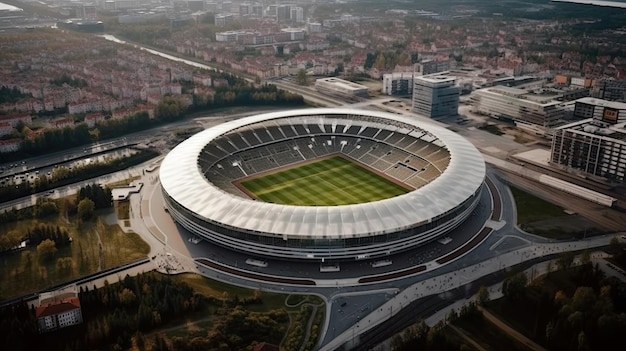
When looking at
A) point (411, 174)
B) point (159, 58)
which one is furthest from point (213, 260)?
point (159, 58)

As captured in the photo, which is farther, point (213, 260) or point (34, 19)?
point (34, 19)

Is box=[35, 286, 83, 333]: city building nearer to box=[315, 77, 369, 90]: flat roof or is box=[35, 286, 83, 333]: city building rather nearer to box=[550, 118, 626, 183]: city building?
box=[550, 118, 626, 183]: city building

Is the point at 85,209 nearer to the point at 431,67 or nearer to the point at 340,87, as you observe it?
the point at 340,87

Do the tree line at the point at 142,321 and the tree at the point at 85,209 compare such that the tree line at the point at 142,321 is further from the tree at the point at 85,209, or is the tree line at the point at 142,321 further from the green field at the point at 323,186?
the green field at the point at 323,186

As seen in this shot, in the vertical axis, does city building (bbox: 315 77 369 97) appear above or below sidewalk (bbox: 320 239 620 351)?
above

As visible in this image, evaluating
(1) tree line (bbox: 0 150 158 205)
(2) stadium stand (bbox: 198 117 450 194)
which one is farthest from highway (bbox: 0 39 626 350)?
(2) stadium stand (bbox: 198 117 450 194)

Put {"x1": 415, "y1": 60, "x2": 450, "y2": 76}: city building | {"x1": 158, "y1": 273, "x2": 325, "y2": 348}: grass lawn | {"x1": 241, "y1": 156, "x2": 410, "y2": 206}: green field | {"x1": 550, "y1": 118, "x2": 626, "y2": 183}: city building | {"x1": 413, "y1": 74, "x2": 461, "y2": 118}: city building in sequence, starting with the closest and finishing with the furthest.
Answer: {"x1": 158, "y1": 273, "x2": 325, "y2": 348}: grass lawn, {"x1": 241, "y1": 156, "x2": 410, "y2": 206}: green field, {"x1": 550, "y1": 118, "x2": 626, "y2": 183}: city building, {"x1": 413, "y1": 74, "x2": 461, "y2": 118}: city building, {"x1": 415, "y1": 60, "x2": 450, "y2": 76}: city building

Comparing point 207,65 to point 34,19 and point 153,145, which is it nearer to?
point 153,145
